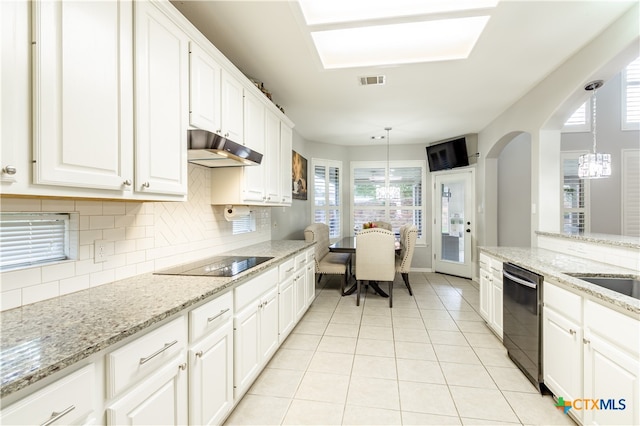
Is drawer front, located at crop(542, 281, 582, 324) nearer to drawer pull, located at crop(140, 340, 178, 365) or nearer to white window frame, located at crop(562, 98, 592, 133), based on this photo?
drawer pull, located at crop(140, 340, 178, 365)

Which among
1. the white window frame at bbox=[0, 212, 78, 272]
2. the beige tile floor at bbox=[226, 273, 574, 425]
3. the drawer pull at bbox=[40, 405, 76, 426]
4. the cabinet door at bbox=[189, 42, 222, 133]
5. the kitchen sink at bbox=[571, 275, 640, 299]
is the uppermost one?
the cabinet door at bbox=[189, 42, 222, 133]

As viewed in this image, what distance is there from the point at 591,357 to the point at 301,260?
7.74ft

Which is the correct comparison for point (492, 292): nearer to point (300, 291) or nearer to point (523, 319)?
point (523, 319)

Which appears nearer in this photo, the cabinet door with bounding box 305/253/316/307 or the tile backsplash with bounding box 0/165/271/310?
the tile backsplash with bounding box 0/165/271/310

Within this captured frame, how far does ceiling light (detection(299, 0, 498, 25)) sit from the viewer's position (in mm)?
1975

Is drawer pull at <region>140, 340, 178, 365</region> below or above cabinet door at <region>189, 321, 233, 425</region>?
above

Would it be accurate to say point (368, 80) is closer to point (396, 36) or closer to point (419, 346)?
point (396, 36)

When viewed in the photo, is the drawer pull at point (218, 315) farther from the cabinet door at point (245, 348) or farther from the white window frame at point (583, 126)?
the white window frame at point (583, 126)

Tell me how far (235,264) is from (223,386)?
811 millimetres

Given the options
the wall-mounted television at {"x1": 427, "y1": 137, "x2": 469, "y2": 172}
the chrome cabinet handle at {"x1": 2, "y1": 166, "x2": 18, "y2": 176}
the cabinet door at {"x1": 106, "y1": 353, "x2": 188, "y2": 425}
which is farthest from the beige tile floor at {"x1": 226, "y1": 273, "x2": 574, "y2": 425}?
the wall-mounted television at {"x1": 427, "y1": 137, "x2": 469, "y2": 172}

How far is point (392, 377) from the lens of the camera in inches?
88.1

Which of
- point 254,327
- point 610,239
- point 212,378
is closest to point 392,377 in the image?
→ point 254,327

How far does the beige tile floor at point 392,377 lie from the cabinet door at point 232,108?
1924 millimetres

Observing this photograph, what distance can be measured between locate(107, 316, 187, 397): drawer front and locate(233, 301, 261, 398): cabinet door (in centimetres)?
51
